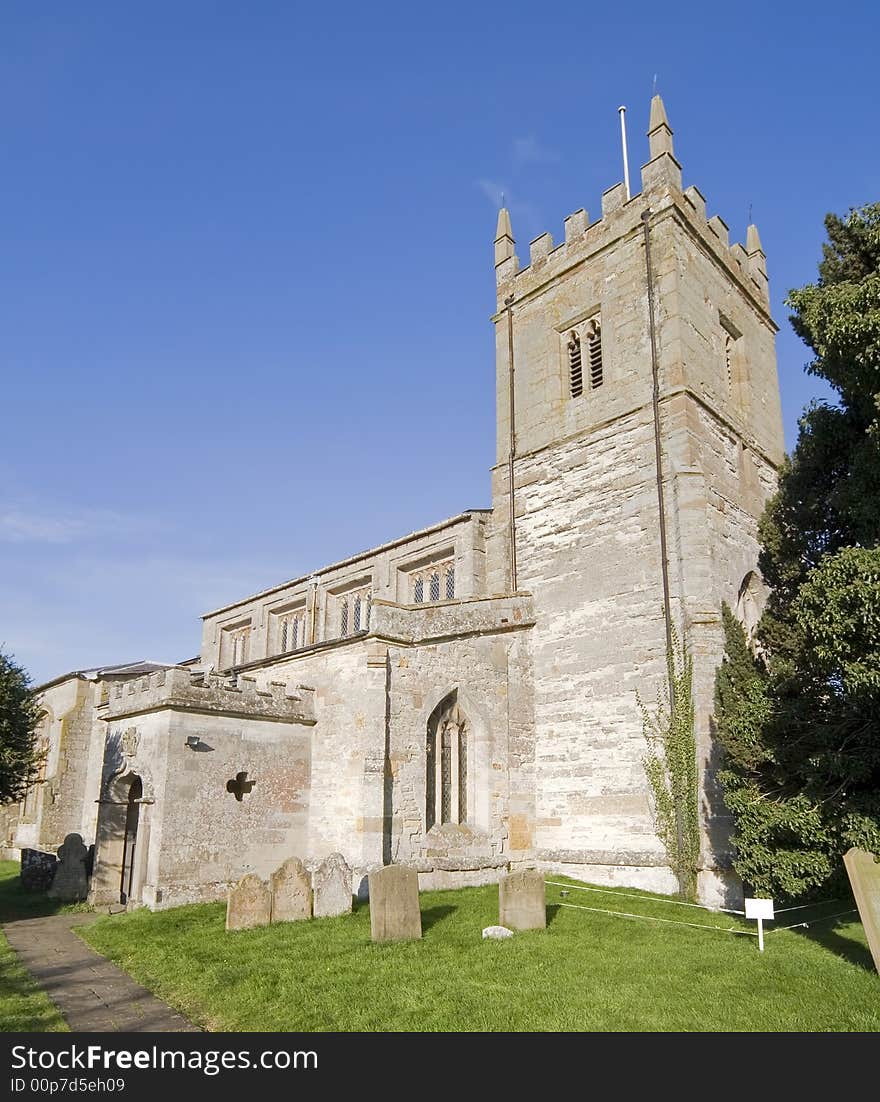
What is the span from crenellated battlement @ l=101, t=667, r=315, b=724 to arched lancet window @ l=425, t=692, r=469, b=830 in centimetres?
295

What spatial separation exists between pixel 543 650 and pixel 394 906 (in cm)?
958

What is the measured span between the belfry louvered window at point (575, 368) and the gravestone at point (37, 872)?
18.5 meters

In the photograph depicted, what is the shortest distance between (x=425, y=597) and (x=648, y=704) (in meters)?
9.56

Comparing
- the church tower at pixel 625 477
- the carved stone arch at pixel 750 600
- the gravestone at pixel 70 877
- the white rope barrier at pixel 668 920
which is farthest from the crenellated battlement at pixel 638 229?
the gravestone at pixel 70 877

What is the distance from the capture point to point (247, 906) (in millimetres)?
13289

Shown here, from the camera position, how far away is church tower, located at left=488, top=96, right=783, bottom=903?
60.2ft

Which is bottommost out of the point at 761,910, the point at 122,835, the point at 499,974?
the point at 499,974

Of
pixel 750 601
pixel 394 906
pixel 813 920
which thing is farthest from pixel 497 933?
pixel 750 601

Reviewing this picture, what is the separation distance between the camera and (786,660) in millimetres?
13562

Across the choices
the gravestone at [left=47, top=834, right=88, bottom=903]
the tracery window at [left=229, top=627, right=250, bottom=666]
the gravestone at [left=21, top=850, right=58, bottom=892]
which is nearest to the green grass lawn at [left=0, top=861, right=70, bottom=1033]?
the gravestone at [left=47, top=834, right=88, bottom=903]

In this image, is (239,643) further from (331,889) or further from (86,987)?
(86,987)

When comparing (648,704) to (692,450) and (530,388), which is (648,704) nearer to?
(692,450)
